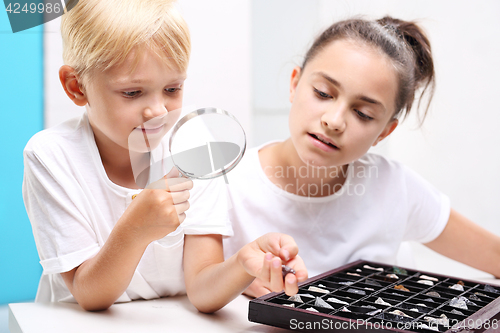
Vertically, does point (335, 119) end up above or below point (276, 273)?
above

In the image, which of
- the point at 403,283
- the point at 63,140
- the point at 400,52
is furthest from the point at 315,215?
the point at 63,140

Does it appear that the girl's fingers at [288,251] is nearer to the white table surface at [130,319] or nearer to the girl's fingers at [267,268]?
the girl's fingers at [267,268]

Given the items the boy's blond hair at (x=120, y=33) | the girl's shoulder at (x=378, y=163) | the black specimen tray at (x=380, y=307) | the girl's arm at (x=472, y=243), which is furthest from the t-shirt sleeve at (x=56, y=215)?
the girl's arm at (x=472, y=243)

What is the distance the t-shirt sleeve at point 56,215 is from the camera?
57cm

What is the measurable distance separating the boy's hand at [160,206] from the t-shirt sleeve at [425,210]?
569 mm

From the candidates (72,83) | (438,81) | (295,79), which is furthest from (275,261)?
(438,81)

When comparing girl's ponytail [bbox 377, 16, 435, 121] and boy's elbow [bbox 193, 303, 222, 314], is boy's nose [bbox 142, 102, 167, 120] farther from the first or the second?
girl's ponytail [bbox 377, 16, 435, 121]

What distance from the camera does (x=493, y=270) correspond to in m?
0.93

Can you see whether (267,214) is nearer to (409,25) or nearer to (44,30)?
(409,25)

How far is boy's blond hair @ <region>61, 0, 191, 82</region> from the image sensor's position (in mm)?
526

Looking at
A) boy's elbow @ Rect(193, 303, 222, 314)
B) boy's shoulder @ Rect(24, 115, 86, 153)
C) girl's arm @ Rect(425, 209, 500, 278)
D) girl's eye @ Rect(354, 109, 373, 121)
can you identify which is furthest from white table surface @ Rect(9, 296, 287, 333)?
girl's arm @ Rect(425, 209, 500, 278)

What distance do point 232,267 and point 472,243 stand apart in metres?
0.60

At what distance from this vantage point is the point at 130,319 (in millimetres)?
586

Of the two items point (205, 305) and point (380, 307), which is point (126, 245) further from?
point (380, 307)
